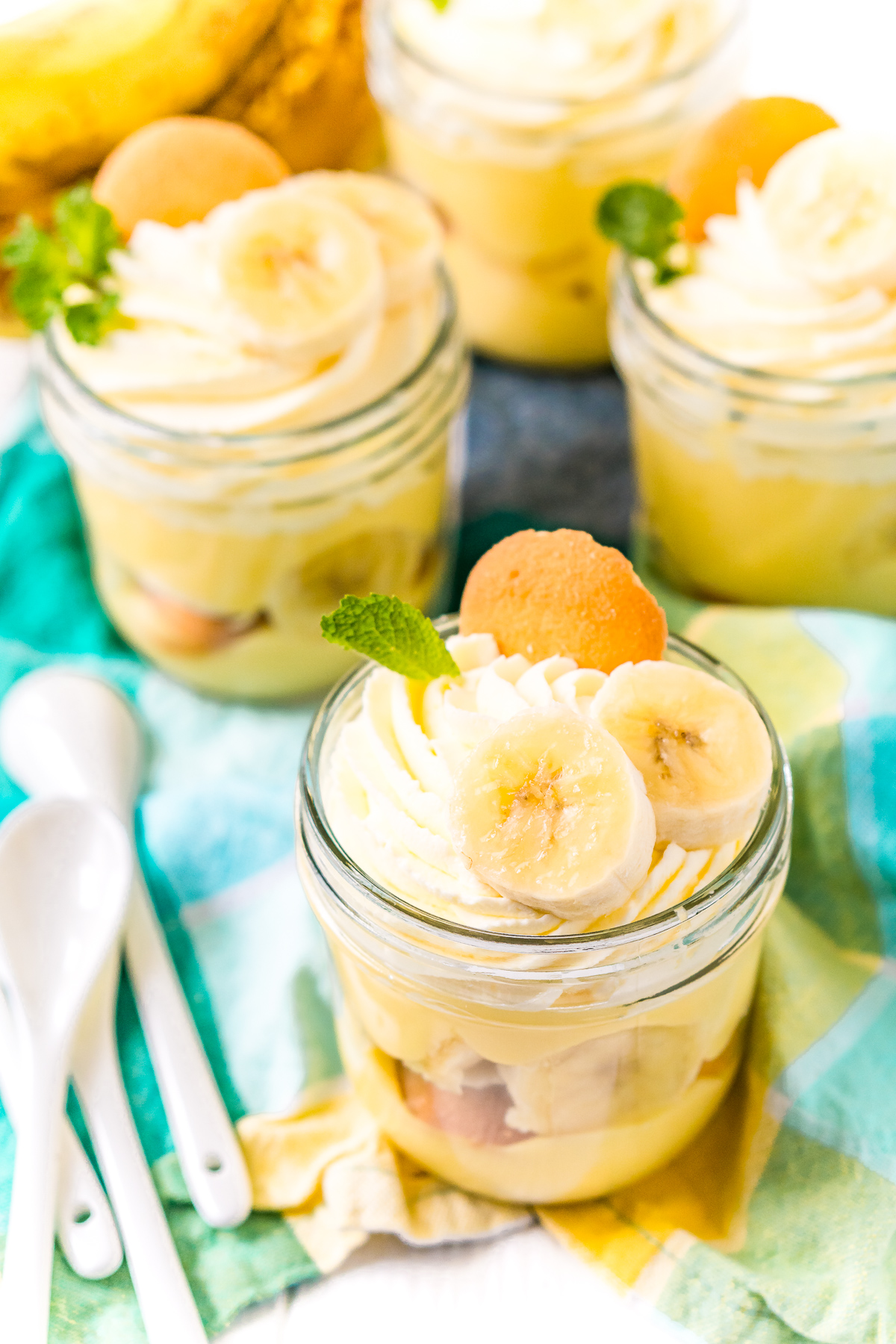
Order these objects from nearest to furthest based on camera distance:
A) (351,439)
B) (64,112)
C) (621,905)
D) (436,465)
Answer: (621,905) → (351,439) → (436,465) → (64,112)

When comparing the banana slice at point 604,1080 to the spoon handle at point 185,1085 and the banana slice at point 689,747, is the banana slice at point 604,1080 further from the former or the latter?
the spoon handle at point 185,1085

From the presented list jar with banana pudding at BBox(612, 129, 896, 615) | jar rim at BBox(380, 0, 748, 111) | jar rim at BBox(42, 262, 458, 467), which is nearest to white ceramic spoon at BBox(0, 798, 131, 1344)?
jar rim at BBox(42, 262, 458, 467)

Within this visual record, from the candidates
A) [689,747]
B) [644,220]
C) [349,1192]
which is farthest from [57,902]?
[644,220]

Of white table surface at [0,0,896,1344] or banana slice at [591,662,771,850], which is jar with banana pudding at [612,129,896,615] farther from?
white table surface at [0,0,896,1344]

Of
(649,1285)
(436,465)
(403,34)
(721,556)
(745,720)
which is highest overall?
(403,34)

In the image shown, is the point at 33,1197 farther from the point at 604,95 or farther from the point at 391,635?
the point at 604,95

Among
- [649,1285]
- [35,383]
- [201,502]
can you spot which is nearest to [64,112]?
[35,383]

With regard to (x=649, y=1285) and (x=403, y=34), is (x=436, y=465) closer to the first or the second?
(x=403, y=34)

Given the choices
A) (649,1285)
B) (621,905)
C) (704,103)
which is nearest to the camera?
(621,905)

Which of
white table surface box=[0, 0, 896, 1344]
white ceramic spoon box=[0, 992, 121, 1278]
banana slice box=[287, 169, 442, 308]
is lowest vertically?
white table surface box=[0, 0, 896, 1344]
